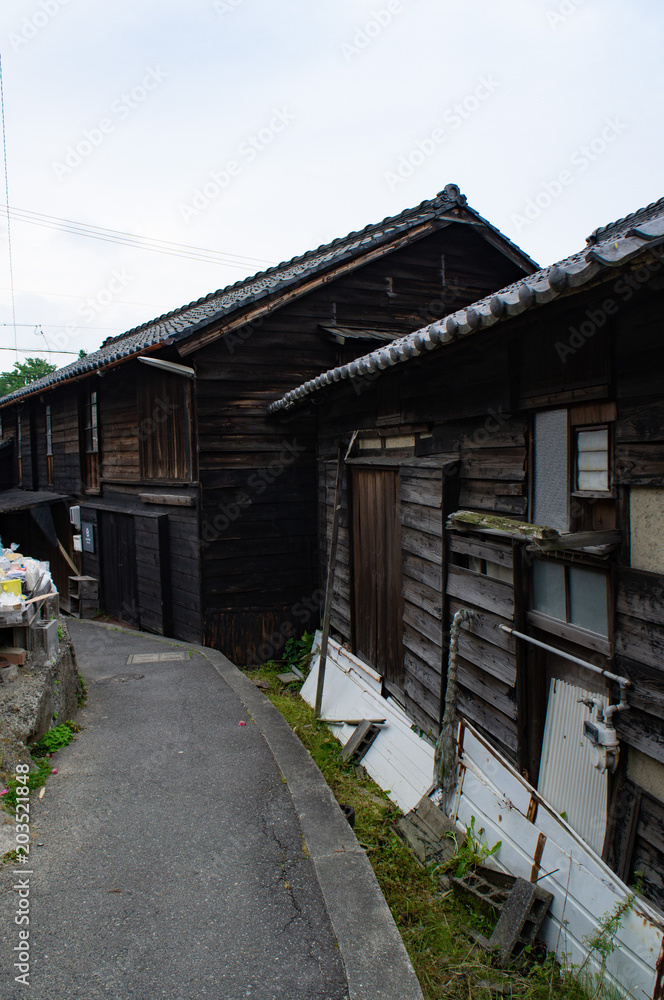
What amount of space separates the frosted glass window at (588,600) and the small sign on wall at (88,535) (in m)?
10.8

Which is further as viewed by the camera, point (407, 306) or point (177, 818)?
point (407, 306)

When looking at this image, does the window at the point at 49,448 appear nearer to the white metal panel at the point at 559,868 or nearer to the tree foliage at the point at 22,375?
the white metal panel at the point at 559,868

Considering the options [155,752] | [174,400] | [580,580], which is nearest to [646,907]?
[580,580]

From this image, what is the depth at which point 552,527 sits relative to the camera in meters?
3.79

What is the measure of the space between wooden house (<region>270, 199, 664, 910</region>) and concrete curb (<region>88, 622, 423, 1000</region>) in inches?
42.5


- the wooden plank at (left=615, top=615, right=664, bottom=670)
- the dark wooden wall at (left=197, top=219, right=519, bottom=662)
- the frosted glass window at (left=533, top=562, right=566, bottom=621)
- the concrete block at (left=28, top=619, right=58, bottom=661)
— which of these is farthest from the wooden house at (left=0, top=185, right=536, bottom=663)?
the wooden plank at (left=615, top=615, right=664, bottom=670)

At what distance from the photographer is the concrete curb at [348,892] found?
9.23ft

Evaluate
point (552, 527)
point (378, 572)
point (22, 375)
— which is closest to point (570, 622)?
point (552, 527)

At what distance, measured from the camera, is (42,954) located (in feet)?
9.51

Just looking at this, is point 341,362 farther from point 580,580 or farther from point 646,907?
point 646,907

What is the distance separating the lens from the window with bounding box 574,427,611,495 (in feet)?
11.4

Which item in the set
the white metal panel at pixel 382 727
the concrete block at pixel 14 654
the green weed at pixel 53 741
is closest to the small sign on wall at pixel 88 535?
the white metal panel at pixel 382 727

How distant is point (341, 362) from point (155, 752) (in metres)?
6.46

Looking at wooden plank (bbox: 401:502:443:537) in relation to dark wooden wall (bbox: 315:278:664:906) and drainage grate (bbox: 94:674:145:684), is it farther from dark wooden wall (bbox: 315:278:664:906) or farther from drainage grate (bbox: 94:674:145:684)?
drainage grate (bbox: 94:674:145:684)
